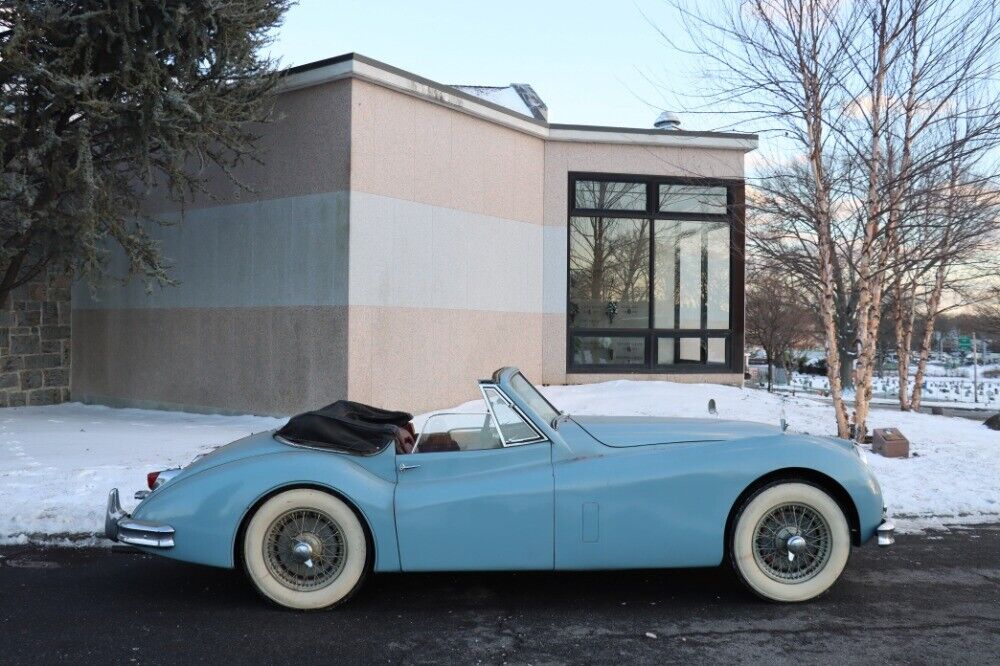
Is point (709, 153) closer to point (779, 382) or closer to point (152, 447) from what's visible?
point (152, 447)

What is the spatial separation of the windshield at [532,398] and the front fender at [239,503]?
0.95 m

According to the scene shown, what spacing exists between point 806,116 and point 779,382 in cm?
2928

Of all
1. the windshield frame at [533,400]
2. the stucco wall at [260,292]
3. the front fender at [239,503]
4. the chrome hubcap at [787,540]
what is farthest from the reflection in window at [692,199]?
the front fender at [239,503]

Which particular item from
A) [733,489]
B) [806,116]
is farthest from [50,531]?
[806,116]

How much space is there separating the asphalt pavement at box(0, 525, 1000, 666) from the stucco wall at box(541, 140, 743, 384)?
980 centimetres

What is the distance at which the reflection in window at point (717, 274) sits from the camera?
52.1ft

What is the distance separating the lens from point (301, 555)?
4336 millimetres

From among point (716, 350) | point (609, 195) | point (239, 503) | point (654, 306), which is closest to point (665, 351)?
point (654, 306)

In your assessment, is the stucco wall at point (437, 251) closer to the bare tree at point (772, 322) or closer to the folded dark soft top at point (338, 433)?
the folded dark soft top at point (338, 433)

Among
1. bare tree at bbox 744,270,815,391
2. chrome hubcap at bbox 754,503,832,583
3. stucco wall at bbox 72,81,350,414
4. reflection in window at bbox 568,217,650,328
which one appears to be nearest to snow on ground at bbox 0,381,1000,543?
stucco wall at bbox 72,81,350,414

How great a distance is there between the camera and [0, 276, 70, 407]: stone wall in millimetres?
13914

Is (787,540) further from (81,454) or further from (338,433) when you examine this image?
(81,454)

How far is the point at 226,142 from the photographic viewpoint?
11.0 metres

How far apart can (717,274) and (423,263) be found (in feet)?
21.4
